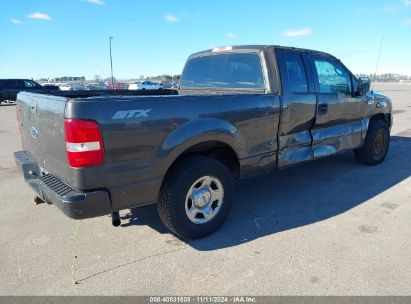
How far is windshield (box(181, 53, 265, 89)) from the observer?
4121 mm

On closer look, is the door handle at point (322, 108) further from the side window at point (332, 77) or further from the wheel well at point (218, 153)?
the wheel well at point (218, 153)

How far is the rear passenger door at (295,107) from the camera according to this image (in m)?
4.02

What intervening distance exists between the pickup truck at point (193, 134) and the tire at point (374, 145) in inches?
30.7

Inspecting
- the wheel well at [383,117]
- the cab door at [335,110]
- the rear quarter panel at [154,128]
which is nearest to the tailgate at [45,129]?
the rear quarter panel at [154,128]

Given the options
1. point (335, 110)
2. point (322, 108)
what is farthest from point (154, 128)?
point (335, 110)

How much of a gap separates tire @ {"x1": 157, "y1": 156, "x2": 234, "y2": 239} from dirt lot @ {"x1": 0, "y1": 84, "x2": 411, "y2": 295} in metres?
0.17

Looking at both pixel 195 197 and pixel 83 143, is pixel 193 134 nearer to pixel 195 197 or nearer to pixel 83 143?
pixel 195 197

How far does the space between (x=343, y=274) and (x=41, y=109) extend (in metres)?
2.96

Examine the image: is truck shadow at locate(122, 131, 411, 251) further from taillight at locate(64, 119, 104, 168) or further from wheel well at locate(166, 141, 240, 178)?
taillight at locate(64, 119, 104, 168)

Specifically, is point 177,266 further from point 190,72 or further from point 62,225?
point 190,72

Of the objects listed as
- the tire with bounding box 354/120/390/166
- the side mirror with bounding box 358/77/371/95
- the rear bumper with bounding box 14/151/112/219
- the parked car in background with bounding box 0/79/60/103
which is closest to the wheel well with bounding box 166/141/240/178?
the rear bumper with bounding box 14/151/112/219

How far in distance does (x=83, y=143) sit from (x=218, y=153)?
1.62 m

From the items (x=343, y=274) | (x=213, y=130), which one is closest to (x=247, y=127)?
(x=213, y=130)

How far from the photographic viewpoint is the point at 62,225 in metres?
3.71
